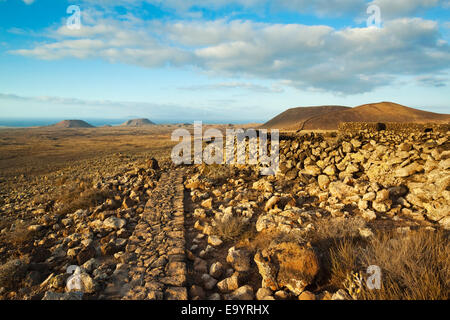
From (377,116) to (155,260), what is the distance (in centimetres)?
1484

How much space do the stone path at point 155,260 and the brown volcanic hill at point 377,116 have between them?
38.6 feet

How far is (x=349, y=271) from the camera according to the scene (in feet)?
9.53

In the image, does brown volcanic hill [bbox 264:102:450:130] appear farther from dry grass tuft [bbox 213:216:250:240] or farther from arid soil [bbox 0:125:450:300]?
dry grass tuft [bbox 213:216:250:240]

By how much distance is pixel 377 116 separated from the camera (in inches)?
529

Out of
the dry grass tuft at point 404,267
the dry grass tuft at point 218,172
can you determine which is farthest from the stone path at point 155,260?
the dry grass tuft at point 218,172

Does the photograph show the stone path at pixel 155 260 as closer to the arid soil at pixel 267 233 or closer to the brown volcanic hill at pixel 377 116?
the arid soil at pixel 267 233

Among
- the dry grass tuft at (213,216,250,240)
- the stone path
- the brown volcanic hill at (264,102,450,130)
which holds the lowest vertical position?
the stone path

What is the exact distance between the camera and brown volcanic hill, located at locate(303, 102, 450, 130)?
526 inches

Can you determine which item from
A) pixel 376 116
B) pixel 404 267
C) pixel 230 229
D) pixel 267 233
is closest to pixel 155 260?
pixel 230 229

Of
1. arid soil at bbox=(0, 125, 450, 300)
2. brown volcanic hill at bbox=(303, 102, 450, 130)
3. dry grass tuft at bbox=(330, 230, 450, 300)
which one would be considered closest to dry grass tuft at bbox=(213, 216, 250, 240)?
arid soil at bbox=(0, 125, 450, 300)

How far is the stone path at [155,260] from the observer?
3.07m

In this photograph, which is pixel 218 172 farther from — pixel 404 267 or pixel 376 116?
pixel 376 116

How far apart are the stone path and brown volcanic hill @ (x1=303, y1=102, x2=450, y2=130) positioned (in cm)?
1176
